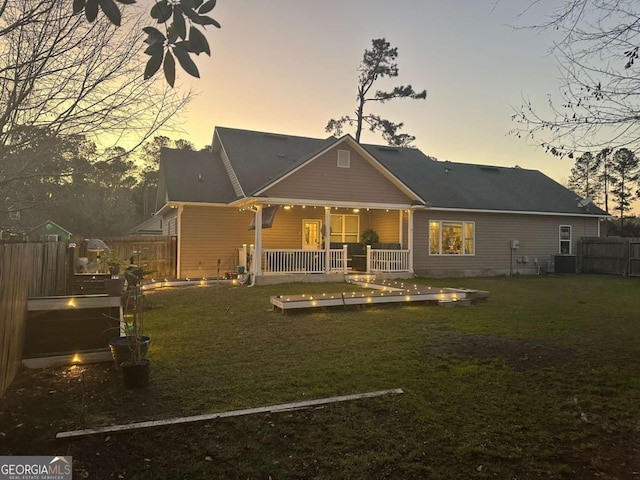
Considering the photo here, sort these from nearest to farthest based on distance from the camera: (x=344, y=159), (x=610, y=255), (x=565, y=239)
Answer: (x=344, y=159) < (x=610, y=255) < (x=565, y=239)

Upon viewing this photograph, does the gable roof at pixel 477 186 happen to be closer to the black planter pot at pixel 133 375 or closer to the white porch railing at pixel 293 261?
the white porch railing at pixel 293 261

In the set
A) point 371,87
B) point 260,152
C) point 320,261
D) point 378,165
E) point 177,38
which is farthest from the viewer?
point 371,87

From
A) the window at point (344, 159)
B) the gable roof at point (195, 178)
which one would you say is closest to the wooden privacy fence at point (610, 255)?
the window at point (344, 159)

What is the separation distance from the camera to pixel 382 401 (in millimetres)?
3992

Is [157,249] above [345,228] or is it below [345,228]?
Answer: below

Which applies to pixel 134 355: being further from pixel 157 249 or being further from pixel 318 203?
pixel 157 249

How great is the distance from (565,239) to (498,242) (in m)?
4.12

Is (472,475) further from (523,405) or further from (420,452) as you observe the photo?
(523,405)

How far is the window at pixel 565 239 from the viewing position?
803 inches

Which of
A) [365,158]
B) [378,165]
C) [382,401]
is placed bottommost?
[382,401]

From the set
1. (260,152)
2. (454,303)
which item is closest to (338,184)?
(260,152)

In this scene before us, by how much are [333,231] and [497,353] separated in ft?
40.7

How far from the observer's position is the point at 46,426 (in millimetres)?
3406

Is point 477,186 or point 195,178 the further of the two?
point 477,186
